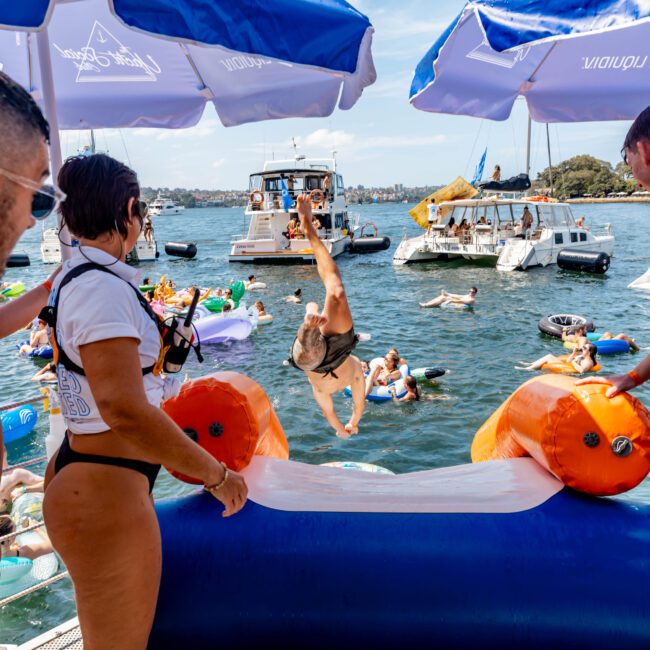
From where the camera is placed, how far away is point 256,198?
27734 millimetres

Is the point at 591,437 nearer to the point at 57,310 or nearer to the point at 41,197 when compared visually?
the point at 57,310

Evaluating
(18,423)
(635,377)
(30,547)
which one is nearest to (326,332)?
(635,377)

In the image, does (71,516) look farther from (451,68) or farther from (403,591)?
(451,68)

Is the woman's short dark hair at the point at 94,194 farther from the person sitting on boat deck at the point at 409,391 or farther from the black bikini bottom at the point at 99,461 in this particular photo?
the person sitting on boat deck at the point at 409,391

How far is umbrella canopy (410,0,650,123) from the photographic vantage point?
2555mm

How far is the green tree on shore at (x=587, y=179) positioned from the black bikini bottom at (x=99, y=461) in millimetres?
106293

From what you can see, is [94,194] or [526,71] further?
[526,71]

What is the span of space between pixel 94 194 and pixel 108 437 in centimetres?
71

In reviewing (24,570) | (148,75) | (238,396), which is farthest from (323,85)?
(24,570)

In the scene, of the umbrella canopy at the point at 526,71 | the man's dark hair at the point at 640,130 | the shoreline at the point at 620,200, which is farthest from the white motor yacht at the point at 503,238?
the shoreline at the point at 620,200

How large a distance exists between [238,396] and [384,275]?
22.0m

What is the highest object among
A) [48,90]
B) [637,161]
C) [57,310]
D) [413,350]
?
[48,90]

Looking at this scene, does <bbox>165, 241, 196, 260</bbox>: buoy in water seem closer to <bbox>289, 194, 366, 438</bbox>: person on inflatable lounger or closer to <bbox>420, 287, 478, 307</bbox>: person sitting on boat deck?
<bbox>420, 287, 478, 307</bbox>: person sitting on boat deck

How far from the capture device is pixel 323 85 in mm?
3746
